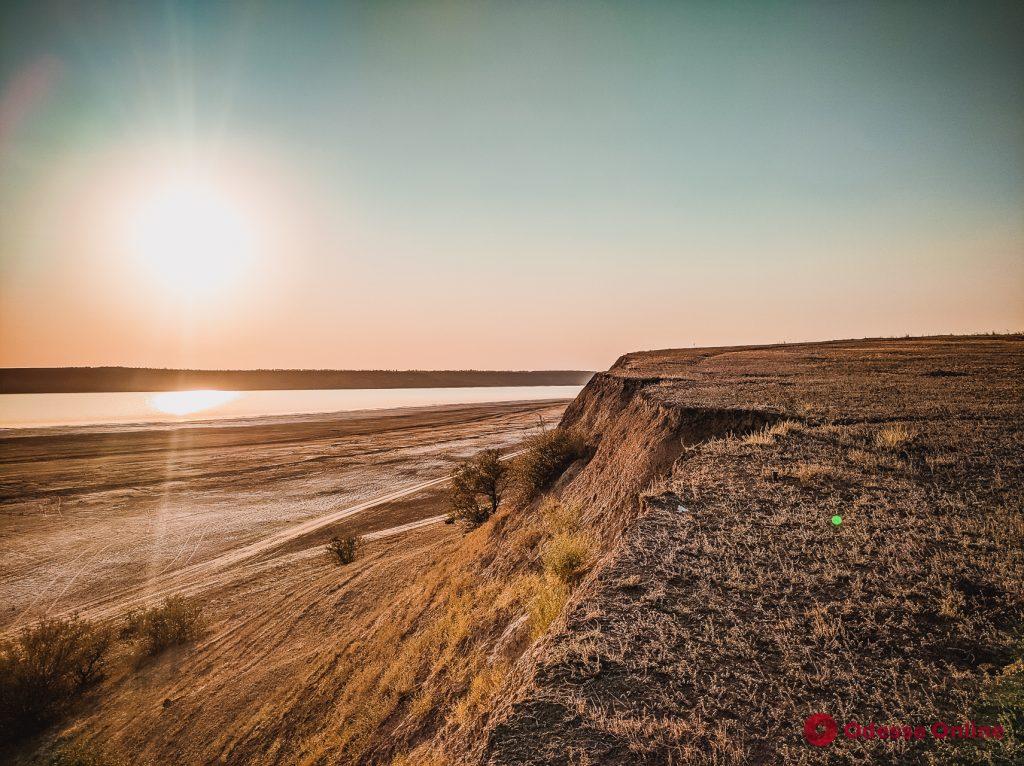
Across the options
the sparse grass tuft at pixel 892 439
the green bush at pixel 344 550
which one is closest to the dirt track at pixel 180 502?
the green bush at pixel 344 550

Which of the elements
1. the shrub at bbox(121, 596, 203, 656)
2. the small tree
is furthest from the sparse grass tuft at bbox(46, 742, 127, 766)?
the small tree

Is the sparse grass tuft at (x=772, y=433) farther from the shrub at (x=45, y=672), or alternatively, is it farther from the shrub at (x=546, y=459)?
the shrub at (x=45, y=672)

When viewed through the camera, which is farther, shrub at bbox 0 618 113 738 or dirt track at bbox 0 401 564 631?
dirt track at bbox 0 401 564 631

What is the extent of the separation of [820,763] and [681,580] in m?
1.84

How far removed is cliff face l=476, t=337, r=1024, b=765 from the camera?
3.07 meters

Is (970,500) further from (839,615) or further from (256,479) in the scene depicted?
(256,479)

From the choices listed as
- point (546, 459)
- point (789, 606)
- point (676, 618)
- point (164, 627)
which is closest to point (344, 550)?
point (164, 627)

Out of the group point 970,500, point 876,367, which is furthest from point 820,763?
point 876,367

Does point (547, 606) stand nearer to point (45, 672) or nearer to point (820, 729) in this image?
point (820, 729)

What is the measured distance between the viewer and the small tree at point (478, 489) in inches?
592

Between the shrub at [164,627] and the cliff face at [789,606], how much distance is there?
39.9 ft

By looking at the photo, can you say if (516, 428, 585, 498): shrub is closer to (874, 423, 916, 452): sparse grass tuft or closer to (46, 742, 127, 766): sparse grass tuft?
(874, 423, 916, 452): sparse grass tuft

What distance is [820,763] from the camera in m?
2.79
